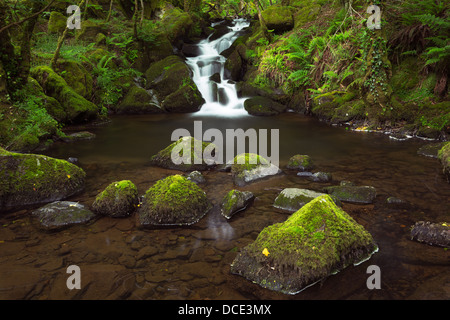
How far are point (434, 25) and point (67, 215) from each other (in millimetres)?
10338

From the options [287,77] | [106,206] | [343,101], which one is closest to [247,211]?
[106,206]

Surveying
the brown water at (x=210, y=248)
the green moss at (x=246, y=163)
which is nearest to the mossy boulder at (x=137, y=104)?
the brown water at (x=210, y=248)

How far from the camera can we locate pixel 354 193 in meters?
4.84

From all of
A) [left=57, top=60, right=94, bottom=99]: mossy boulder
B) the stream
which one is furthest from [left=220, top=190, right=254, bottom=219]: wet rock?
[left=57, top=60, right=94, bottom=99]: mossy boulder

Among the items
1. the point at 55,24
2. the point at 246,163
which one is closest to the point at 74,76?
the point at 55,24

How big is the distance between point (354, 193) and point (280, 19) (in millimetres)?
13408

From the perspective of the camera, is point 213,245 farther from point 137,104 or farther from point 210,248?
point 137,104

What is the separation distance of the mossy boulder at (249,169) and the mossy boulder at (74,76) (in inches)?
326
